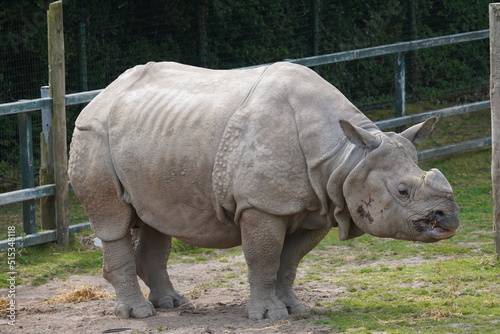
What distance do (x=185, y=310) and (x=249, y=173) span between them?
1.44 m

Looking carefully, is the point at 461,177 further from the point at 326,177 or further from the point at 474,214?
the point at 326,177

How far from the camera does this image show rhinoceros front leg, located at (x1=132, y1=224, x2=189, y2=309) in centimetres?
806

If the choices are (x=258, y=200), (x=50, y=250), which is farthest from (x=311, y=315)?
(x=50, y=250)

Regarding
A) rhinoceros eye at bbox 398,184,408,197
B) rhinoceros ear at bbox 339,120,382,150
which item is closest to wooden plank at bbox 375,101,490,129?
rhinoceros ear at bbox 339,120,382,150

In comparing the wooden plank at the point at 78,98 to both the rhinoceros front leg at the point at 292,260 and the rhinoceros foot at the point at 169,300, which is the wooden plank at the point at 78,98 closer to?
the rhinoceros foot at the point at 169,300

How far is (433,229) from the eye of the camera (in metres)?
6.72

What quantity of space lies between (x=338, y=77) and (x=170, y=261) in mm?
5606

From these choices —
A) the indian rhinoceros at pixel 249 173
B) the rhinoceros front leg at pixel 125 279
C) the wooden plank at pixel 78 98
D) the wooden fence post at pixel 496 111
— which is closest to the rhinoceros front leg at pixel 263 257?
the indian rhinoceros at pixel 249 173

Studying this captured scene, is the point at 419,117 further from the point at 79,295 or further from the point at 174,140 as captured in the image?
the point at 174,140

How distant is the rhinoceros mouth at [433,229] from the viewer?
6.70 meters

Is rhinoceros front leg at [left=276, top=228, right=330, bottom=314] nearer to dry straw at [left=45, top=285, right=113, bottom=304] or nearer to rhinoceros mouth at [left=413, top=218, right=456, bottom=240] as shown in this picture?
rhinoceros mouth at [left=413, top=218, right=456, bottom=240]

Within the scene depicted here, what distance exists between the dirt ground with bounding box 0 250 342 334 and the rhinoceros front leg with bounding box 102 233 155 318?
0.33ft

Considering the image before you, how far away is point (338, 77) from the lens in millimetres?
14508

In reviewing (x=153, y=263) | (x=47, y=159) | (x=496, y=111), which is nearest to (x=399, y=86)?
(x=496, y=111)
